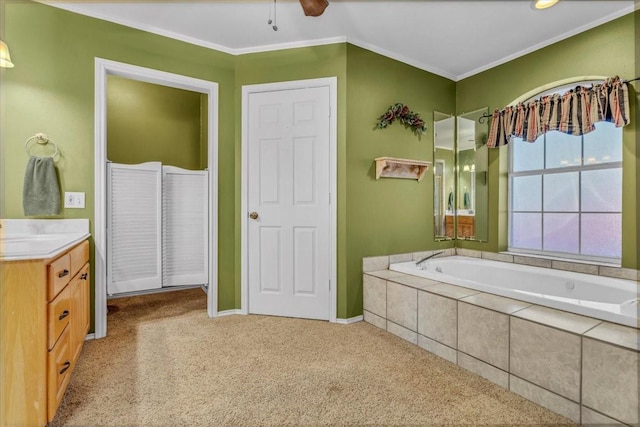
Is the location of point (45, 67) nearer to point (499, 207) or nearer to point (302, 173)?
point (302, 173)

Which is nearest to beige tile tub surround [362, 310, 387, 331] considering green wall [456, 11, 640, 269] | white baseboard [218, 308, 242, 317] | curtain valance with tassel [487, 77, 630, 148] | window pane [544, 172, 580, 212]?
white baseboard [218, 308, 242, 317]

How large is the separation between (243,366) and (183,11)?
8.24 ft

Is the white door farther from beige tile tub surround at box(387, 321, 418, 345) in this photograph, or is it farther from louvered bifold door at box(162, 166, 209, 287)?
louvered bifold door at box(162, 166, 209, 287)

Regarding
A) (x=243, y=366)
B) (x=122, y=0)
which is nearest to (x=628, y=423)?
(x=243, y=366)

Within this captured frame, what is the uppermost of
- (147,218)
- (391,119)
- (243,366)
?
(391,119)

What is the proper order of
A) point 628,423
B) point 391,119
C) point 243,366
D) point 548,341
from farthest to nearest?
point 391,119, point 243,366, point 548,341, point 628,423

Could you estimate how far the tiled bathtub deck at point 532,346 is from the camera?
136 centimetres

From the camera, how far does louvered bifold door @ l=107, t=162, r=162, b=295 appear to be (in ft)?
10.2

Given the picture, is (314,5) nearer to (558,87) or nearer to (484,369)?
(558,87)

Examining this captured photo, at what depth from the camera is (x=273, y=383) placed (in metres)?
1.78

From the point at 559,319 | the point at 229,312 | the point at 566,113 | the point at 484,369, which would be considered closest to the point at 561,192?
the point at 566,113

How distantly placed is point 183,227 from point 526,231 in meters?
3.48

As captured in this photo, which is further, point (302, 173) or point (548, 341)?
point (302, 173)

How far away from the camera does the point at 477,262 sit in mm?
3152
